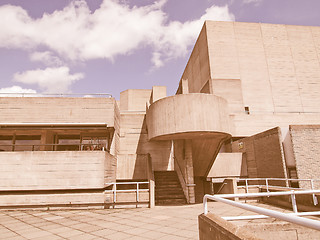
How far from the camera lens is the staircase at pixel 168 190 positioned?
14.9 m

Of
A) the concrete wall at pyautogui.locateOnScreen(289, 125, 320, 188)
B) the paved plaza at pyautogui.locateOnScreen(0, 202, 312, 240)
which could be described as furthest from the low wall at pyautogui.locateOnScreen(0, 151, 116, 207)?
the concrete wall at pyautogui.locateOnScreen(289, 125, 320, 188)

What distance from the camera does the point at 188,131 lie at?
12.6 m

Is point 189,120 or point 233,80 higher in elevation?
point 233,80

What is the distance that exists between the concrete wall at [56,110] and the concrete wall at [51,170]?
3141mm

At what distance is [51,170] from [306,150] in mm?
16988

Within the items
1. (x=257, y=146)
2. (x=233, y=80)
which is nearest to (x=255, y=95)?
(x=233, y=80)

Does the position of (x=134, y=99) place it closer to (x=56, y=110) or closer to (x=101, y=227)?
(x=56, y=110)

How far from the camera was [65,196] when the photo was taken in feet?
Answer: 40.1

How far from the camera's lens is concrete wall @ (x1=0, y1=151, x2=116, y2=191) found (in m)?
12.3

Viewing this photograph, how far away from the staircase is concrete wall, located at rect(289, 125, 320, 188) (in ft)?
27.4

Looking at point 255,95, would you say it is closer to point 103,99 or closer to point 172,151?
point 172,151

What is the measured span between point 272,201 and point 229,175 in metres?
7.83

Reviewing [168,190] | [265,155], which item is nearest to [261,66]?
[265,155]

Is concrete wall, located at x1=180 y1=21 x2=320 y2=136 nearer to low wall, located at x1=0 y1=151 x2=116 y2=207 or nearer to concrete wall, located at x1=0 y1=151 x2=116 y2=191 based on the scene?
concrete wall, located at x1=0 y1=151 x2=116 y2=191
